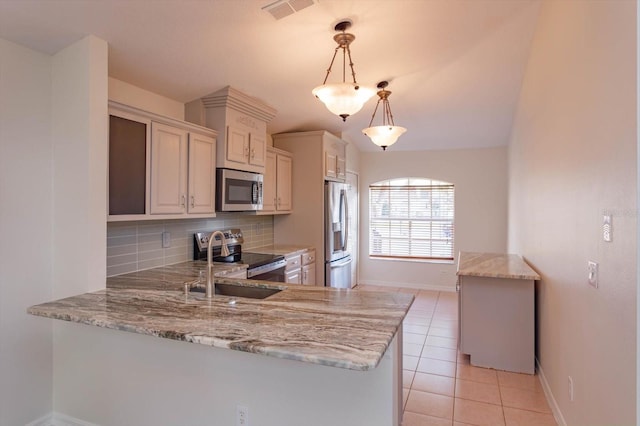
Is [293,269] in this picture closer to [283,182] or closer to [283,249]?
[283,249]

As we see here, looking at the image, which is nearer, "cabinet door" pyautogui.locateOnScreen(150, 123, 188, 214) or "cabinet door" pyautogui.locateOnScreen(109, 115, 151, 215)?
"cabinet door" pyautogui.locateOnScreen(109, 115, 151, 215)

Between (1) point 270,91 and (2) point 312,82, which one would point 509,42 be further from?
(1) point 270,91

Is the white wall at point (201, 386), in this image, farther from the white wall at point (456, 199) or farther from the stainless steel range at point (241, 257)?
the white wall at point (456, 199)

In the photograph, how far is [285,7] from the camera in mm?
2283

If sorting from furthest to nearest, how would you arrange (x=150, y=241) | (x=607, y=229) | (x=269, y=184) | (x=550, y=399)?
(x=269, y=184), (x=150, y=241), (x=550, y=399), (x=607, y=229)

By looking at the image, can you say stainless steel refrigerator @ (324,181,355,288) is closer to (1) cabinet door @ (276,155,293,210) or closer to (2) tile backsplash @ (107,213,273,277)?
(1) cabinet door @ (276,155,293,210)

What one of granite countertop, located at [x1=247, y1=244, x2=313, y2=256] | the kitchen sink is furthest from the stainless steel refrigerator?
the kitchen sink

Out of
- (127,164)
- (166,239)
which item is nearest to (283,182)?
(166,239)

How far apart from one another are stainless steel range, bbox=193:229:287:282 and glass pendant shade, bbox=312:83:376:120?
173 cm

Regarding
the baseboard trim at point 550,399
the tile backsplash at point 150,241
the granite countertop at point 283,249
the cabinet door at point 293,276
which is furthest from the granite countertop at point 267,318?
the granite countertop at point 283,249

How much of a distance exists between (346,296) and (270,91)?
2.39 m

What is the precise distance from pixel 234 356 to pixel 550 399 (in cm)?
231

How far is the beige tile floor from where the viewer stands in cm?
244

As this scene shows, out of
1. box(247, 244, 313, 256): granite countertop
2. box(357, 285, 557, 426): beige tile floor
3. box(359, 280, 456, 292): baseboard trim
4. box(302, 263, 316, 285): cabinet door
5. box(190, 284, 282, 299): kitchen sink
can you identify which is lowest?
box(357, 285, 557, 426): beige tile floor
